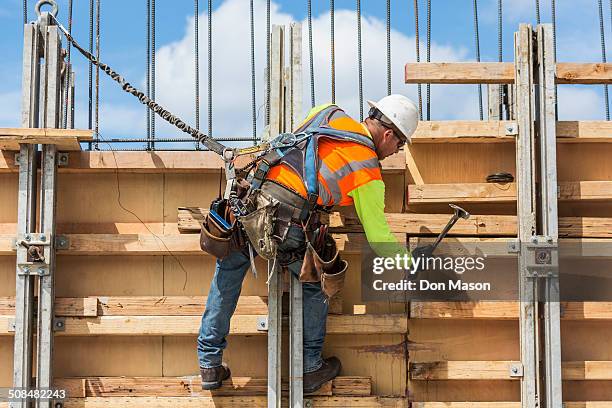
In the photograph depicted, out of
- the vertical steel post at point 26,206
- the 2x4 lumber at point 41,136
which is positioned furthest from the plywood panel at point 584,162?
the vertical steel post at point 26,206

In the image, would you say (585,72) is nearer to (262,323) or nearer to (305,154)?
(305,154)

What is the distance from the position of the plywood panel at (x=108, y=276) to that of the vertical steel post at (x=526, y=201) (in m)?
2.83

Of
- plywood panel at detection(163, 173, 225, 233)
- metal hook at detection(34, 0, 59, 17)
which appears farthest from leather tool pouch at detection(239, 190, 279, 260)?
metal hook at detection(34, 0, 59, 17)

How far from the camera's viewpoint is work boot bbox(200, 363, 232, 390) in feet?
18.3

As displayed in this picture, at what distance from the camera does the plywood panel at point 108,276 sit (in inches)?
234

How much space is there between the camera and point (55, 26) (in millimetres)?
5965

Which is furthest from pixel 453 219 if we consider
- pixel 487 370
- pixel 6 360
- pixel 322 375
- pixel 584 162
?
pixel 6 360

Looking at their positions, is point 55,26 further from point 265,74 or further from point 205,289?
point 205,289

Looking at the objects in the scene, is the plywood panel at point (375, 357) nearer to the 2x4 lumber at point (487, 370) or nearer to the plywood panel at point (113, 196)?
the 2x4 lumber at point (487, 370)

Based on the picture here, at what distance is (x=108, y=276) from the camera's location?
235 inches

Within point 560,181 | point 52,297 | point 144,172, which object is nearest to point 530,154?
point 560,181

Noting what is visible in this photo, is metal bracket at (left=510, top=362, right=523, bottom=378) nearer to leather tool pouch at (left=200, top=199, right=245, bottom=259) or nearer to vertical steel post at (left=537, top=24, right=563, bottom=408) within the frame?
vertical steel post at (left=537, top=24, right=563, bottom=408)

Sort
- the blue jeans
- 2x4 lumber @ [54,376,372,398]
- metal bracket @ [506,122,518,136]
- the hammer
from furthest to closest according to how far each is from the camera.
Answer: metal bracket @ [506,122,518,136] → 2x4 lumber @ [54,376,372,398] → the hammer → the blue jeans

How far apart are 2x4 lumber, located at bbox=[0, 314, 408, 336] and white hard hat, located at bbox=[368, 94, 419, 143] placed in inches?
56.3
